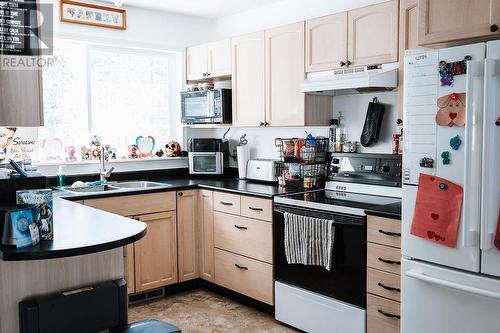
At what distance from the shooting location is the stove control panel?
3.21 meters

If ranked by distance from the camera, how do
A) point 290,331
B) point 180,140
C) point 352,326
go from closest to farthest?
1. point 352,326
2. point 290,331
3. point 180,140

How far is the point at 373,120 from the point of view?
133 inches

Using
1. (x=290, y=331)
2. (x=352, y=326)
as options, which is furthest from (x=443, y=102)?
(x=290, y=331)

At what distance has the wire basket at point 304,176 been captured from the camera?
3.63 m

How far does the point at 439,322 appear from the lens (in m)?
2.31

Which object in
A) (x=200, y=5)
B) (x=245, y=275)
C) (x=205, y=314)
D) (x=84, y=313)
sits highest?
(x=200, y=5)

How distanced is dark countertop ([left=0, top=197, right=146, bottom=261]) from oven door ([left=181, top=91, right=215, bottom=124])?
2040 millimetres

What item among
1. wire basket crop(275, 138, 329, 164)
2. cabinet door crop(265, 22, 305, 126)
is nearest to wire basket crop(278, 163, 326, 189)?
wire basket crop(275, 138, 329, 164)

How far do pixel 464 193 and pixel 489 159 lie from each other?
0.19 m

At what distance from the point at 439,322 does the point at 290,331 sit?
47.2 inches

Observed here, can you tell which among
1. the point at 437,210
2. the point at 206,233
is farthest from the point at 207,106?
the point at 437,210

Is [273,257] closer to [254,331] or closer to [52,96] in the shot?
[254,331]

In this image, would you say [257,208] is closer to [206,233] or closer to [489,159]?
[206,233]

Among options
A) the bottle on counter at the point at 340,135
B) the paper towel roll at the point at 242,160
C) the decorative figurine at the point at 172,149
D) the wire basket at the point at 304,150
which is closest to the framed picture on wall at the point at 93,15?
the decorative figurine at the point at 172,149
